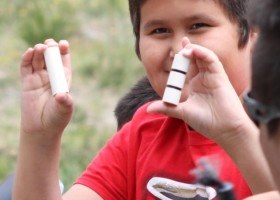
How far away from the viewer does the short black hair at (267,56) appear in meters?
1.23

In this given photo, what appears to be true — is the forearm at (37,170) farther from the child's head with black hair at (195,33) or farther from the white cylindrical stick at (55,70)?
the child's head with black hair at (195,33)

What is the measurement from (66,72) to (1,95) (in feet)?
10.3

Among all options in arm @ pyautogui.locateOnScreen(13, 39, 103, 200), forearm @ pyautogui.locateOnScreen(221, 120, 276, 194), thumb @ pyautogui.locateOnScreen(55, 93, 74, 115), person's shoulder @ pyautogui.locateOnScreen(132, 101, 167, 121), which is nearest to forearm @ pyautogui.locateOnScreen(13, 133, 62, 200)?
arm @ pyautogui.locateOnScreen(13, 39, 103, 200)

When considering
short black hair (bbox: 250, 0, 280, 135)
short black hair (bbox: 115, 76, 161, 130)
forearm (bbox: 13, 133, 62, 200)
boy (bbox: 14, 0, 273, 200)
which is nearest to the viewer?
short black hair (bbox: 250, 0, 280, 135)

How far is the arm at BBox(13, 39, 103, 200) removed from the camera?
2045mm

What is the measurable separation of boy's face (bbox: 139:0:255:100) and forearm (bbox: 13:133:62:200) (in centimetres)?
32

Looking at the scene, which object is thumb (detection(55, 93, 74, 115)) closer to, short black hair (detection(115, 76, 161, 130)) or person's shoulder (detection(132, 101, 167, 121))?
person's shoulder (detection(132, 101, 167, 121))

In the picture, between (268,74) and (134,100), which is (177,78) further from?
(134,100)

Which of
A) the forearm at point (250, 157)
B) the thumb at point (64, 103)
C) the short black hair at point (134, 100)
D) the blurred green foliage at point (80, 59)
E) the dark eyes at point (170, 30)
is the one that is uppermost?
the blurred green foliage at point (80, 59)

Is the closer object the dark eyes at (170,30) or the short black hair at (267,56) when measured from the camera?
the short black hair at (267,56)

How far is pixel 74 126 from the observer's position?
4598 millimetres

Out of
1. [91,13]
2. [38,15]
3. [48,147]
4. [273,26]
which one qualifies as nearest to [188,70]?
[48,147]

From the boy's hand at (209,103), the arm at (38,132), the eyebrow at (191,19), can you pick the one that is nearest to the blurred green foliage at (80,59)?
the arm at (38,132)

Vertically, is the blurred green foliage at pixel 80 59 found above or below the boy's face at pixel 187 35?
above
